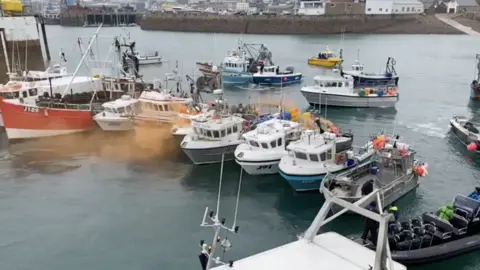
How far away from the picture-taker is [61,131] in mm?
29609

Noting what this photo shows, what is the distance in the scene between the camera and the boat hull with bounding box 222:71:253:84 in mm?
47094

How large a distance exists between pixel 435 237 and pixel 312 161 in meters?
6.29

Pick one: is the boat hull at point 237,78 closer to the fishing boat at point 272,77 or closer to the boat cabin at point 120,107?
the fishing boat at point 272,77

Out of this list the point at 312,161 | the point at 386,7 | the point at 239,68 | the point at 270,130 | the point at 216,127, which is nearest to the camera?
the point at 312,161

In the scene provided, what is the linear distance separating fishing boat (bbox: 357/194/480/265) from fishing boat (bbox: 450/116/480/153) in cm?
1143

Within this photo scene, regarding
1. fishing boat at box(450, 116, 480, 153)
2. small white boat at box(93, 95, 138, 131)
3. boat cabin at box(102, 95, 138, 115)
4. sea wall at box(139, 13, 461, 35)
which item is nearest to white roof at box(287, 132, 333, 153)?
fishing boat at box(450, 116, 480, 153)

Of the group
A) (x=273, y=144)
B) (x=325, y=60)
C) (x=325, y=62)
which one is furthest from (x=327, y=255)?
(x=325, y=60)

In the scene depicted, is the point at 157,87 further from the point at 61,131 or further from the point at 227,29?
the point at 227,29

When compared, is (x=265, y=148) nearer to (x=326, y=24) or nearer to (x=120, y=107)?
(x=120, y=107)

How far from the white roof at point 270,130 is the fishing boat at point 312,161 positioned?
1552 millimetres

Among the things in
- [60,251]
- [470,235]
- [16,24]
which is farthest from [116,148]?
[16,24]

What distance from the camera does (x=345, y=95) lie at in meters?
36.0

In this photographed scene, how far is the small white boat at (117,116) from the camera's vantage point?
94.4ft

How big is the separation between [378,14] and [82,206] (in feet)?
359
